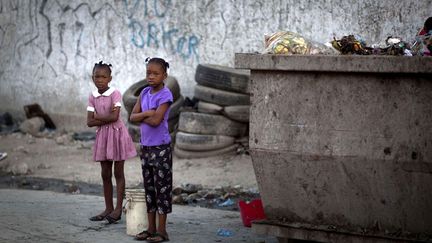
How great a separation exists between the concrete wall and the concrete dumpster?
4.64m

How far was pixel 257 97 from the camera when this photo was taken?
5723 millimetres

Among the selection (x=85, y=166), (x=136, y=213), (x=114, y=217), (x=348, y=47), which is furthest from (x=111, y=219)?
(x=85, y=166)

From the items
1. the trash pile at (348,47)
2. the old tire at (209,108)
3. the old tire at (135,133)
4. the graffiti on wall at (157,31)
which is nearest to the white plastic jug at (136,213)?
the trash pile at (348,47)

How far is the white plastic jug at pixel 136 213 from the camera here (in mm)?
6758

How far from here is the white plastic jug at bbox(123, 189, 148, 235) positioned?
22.2ft

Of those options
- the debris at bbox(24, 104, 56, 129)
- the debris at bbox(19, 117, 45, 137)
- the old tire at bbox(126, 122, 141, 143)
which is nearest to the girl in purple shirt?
the old tire at bbox(126, 122, 141, 143)

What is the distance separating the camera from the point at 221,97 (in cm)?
1076

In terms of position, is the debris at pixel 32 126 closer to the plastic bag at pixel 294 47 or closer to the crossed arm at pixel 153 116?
the crossed arm at pixel 153 116

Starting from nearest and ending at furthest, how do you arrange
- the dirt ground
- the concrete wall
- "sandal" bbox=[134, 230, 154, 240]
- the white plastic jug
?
"sandal" bbox=[134, 230, 154, 240]
the white plastic jug
the dirt ground
the concrete wall

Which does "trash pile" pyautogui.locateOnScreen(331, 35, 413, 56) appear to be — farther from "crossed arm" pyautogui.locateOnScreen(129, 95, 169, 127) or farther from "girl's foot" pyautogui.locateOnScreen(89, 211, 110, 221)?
"girl's foot" pyautogui.locateOnScreen(89, 211, 110, 221)

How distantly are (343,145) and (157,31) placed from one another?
724cm

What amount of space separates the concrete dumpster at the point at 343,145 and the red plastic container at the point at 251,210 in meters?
0.77

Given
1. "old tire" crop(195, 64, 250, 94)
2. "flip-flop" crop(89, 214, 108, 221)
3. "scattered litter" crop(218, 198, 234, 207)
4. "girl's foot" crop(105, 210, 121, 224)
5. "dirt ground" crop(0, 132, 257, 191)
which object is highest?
"old tire" crop(195, 64, 250, 94)

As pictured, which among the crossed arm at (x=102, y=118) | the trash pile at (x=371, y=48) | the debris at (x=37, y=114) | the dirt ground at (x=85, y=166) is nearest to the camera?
the trash pile at (x=371, y=48)
